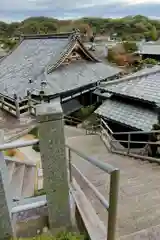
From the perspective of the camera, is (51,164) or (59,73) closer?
(51,164)

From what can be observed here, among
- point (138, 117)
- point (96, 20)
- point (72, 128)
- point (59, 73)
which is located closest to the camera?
point (138, 117)

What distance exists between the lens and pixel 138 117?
9312 mm

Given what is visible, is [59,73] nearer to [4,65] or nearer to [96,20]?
[4,65]

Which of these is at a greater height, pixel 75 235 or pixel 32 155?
pixel 75 235

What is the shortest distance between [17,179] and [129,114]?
587cm

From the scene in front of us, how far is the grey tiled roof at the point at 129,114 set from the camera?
8938 millimetres

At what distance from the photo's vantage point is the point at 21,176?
17.9 ft

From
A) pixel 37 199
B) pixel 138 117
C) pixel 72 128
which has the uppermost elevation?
pixel 37 199

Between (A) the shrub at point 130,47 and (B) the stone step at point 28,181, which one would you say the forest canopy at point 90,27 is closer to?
(A) the shrub at point 130,47

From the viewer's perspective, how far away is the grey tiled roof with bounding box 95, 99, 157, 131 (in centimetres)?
894

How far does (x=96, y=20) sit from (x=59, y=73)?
55229 millimetres

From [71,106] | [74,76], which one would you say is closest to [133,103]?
[71,106]

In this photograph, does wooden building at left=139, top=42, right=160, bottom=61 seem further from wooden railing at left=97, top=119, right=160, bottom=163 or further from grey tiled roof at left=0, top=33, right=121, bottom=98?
wooden railing at left=97, top=119, right=160, bottom=163

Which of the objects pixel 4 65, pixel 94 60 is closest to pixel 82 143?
pixel 94 60
